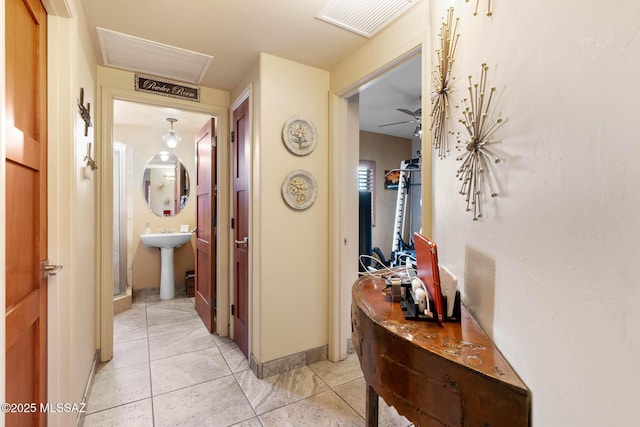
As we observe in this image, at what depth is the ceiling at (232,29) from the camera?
1674mm

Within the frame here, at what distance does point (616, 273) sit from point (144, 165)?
5.00m

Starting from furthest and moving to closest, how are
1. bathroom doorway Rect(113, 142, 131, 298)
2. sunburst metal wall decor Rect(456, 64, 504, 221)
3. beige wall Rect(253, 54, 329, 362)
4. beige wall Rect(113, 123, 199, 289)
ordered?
beige wall Rect(113, 123, 199, 289) < bathroom doorway Rect(113, 142, 131, 298) < beige wall Rect(253, 54, 329, 362) < sunburst metal wall decor Rect(456, 64, 504, 221)

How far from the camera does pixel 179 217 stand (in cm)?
450

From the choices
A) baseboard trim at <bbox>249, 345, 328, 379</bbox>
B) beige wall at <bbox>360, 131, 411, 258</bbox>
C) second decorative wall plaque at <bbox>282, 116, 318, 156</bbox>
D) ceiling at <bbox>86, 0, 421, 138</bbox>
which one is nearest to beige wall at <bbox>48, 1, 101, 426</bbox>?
ceiling at <bbox>86, 0, 421, 138</bbox>

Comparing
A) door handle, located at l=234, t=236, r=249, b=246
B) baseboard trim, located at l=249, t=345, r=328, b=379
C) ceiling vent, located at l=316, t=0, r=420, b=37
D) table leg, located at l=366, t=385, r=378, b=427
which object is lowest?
baseboard trim, located at l=249, t=345, r=328, b=379

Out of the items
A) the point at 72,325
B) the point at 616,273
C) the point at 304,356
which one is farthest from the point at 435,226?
the point at 72,325

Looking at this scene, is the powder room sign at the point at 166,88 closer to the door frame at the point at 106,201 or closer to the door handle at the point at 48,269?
the door frame at the point at 106,201

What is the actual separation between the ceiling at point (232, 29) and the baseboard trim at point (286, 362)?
2.24 m

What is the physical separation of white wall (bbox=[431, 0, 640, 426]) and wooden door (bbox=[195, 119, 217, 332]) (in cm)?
268

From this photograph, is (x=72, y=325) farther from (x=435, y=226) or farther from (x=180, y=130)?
(x=180, y=130)

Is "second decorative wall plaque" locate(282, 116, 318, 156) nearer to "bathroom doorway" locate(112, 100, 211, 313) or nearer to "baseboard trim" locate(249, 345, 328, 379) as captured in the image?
"baseboard trim" locate(249, 345, 328, 379)

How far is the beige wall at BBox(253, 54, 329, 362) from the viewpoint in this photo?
2.18m

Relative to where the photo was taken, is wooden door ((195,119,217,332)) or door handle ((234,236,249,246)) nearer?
door handle ((234,236,249,246))

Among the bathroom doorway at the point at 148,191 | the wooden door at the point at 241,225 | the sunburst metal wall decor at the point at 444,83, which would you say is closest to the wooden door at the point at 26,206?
the wooden door at the point at 241,225
